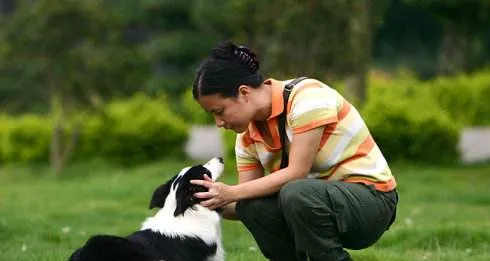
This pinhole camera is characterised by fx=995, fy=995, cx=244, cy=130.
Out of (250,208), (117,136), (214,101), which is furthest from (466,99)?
(214,101)

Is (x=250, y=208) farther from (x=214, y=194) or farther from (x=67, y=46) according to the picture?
(x=67, y=46)

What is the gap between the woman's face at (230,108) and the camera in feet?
13.7

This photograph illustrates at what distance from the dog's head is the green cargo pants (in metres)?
0.21

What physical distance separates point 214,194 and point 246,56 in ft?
1.99

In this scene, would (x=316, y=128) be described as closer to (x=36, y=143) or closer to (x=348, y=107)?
(x=348, y=107)

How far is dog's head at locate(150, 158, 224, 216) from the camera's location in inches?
171

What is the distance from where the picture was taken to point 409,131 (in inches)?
487

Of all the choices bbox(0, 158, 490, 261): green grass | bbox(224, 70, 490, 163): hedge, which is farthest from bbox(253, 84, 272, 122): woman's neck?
bbox(224, 70, 490, 163): hedge

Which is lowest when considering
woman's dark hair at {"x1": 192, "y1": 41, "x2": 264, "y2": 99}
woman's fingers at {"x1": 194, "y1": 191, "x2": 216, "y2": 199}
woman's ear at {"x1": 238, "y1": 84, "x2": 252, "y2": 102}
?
woman's fingers at {"x1": 194, "y1": 191, "x2": 216, "y2": 199}

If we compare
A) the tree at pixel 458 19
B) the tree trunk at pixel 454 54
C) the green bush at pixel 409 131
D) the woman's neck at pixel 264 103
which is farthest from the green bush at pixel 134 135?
the tree trunk at pixel 454 54

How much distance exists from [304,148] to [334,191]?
8.9 inches

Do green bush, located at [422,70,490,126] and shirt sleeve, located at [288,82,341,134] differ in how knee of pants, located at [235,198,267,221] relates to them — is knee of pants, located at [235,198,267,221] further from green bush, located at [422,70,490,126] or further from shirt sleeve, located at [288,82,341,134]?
green bush, located at [422,70,490,126]

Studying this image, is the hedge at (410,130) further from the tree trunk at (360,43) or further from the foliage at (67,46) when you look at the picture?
the foliage at (67,46)

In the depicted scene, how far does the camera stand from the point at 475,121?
19.1 m
